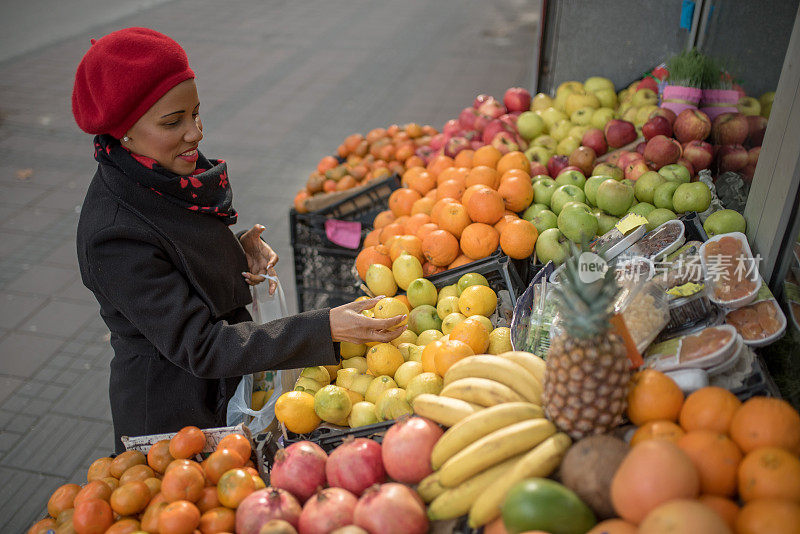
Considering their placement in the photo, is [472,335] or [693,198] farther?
[693,198]

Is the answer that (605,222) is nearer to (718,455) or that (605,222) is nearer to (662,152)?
(662,152)

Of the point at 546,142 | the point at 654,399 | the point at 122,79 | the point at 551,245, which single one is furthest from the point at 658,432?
the point at 546,142

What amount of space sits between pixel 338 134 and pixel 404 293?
4947mm

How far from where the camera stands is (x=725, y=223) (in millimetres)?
2486

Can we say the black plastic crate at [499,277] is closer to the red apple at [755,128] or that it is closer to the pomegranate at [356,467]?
the pomegranate at [356,467]

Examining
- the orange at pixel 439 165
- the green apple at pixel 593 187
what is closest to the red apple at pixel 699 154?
the green apple at pixel 593 187

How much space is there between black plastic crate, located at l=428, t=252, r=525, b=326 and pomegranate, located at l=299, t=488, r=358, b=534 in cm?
135

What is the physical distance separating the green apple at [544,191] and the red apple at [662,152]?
1.83 feet

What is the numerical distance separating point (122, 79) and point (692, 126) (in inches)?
121

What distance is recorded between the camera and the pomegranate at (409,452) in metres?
1.67

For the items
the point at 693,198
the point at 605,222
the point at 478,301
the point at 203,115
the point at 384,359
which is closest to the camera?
the point at 384,359

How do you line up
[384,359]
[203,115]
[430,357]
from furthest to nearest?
[203,115] → [384,359] → [430,357]

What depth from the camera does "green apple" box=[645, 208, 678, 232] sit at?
2.82 metres

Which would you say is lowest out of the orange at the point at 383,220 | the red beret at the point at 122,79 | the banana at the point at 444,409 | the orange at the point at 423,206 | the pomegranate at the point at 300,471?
the orange at the point at 383,220
